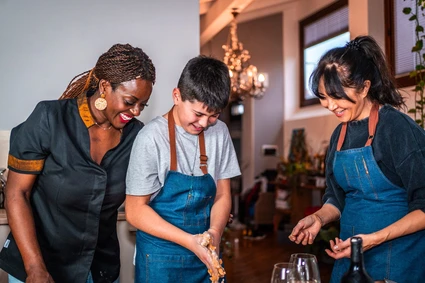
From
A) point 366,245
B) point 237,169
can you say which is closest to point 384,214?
point 366,245

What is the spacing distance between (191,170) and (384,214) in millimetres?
678

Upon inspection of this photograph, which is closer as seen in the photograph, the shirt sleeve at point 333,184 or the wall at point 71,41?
the shirt sleeve at point 333,184

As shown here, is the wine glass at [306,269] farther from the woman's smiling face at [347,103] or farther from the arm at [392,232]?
the woman's smiling face at [347,103]

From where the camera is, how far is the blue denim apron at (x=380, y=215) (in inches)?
64.0

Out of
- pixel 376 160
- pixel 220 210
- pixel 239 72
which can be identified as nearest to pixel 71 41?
pixel 220 210

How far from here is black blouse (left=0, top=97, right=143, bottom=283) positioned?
1639 millimetres

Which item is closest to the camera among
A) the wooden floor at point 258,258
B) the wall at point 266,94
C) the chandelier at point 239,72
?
the wooden floor at point 258,258

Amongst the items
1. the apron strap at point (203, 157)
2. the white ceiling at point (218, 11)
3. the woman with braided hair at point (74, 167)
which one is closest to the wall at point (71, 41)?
the woman with braided hair at point (74, 167)

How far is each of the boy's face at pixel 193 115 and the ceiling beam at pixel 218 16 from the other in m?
4.65

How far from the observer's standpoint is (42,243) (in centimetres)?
171

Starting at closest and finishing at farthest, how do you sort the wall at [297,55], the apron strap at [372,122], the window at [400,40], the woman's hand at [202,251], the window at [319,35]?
the woman's hand at [202,251], the apron strap at [372,122], the window at [400,40], the wall at [297,55], the window at [319,35]

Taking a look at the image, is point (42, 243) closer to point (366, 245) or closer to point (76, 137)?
point (76, 137)

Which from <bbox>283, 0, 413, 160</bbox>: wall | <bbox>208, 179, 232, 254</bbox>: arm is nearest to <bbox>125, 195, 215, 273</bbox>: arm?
<bbox>208, 179, 232, 254</bbox>: arm

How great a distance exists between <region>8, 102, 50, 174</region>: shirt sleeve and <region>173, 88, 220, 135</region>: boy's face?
0.46 m
